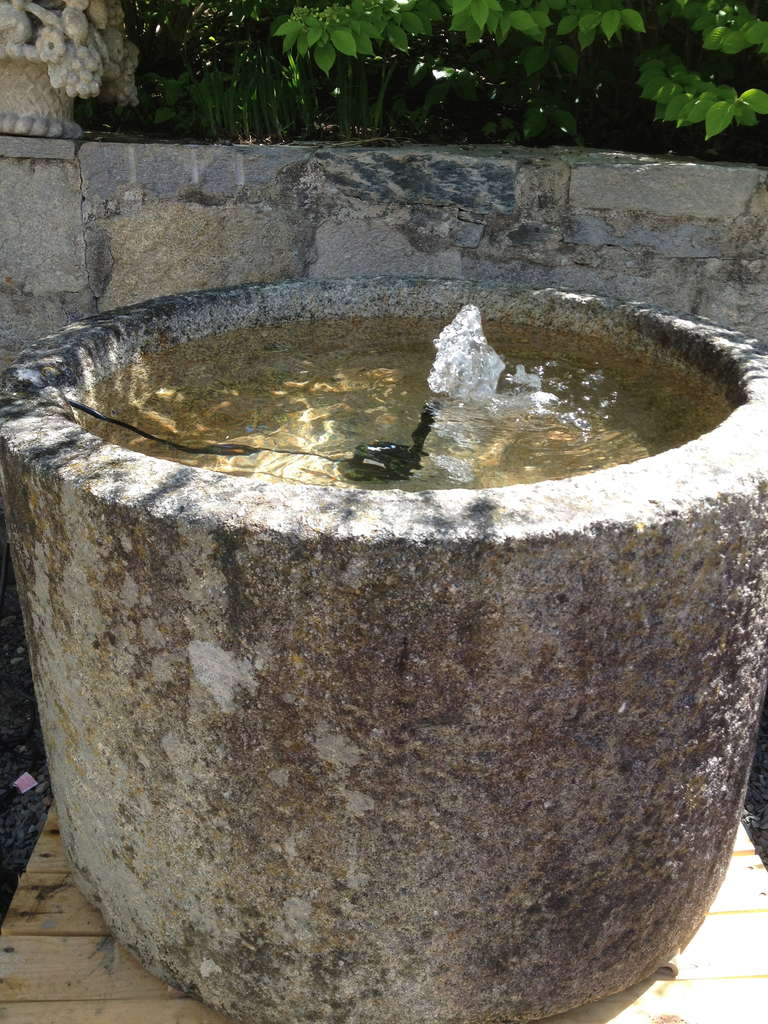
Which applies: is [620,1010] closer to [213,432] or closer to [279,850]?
[279,850]

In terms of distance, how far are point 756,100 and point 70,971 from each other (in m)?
2.55

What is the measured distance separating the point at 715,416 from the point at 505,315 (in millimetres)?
693

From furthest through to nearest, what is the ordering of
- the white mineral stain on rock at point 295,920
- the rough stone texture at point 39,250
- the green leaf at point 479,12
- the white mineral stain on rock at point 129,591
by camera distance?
the rough stone texture at point 39,250 < the green leaf at point 479,12 < the white mineral stain on rock at point 295,920 < the white mineral stain on rock at point 129,591

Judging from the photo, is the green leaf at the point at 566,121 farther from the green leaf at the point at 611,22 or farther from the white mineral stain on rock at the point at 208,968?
the white mineral stain on rock at the point at 208,968

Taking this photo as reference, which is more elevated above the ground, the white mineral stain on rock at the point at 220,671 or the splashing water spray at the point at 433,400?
the splashing water spray at the point at 433,400

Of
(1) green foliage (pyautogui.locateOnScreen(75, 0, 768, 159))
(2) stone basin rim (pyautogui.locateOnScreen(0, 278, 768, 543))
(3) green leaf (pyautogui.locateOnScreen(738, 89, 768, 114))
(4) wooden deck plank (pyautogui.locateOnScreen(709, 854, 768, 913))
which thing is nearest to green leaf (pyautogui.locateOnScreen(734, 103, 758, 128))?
(3) green leaf (pyautogui.locateOnScreen(738, 89, 768, 114))

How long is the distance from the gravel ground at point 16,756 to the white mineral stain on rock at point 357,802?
4.68 feet

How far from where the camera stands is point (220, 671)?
142cm

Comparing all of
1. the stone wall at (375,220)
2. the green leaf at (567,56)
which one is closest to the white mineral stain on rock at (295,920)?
the stone wall at (375,220)

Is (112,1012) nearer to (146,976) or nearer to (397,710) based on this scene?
(146,976)

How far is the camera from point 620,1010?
1747 mm

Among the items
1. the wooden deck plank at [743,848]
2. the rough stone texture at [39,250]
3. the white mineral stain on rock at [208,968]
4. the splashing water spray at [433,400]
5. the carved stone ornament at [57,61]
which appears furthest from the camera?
the rough stone texture at [39,250]

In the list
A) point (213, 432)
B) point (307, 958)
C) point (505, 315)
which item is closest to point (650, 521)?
point (307, 958)

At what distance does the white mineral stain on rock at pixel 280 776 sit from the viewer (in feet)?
4.75
